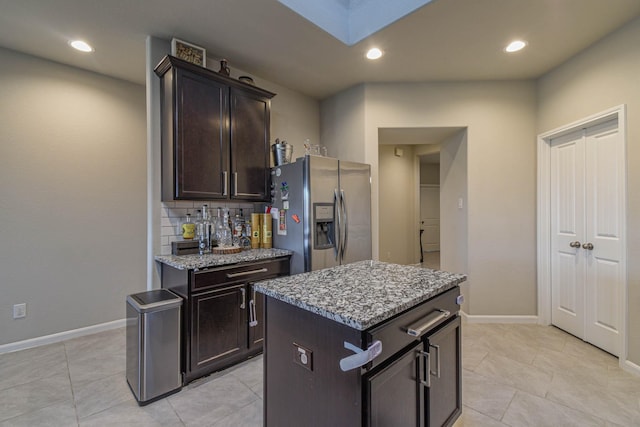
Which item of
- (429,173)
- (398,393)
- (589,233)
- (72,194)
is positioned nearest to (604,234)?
(589,233)

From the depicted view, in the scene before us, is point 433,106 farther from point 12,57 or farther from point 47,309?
point 47,309

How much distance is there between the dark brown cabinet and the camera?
2146mm

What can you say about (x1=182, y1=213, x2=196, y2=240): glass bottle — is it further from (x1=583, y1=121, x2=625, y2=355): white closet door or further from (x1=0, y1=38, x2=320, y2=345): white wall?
(x1=583, y1=121, x2=625, y2=355): white closet door

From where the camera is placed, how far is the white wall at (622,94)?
232cm

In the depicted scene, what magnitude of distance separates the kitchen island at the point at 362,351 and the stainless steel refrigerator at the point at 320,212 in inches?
47.1

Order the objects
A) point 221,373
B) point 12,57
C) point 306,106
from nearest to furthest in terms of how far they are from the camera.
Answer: point 221,373, point 12,57, point 306,106

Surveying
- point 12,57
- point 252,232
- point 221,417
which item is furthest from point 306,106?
point 221,417

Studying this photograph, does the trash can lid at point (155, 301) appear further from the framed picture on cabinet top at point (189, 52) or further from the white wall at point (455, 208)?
the white wall at point (455, 208)

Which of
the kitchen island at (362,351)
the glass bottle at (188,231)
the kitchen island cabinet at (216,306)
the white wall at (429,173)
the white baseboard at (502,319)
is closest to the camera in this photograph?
the kitchen island at (362,351)

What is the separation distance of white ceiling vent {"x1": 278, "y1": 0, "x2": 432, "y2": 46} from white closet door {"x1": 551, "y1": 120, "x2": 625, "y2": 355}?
7.09ft

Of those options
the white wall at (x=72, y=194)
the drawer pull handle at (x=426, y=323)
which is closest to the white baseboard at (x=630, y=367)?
the drawer pull handle at (x=426, y=323)

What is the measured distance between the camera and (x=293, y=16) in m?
2.32

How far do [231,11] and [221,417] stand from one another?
9.49 feet

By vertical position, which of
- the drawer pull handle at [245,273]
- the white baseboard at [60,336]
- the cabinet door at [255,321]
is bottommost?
the white baseboard at [60,336]
